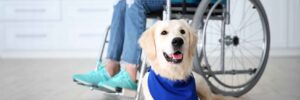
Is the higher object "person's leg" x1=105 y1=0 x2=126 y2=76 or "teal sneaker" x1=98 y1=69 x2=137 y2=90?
"person's leg" x1=105 y1=0 x2=126 y2=76

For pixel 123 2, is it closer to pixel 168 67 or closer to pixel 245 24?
pixel 168 67

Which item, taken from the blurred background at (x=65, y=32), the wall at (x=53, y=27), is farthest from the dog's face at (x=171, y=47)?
the wall at (x=53, y=27)

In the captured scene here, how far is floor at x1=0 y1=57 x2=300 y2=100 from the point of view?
2016 millimetres

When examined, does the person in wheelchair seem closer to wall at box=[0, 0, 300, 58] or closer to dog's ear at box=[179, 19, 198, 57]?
dog's ear at box=[179, 19, 198, 57]

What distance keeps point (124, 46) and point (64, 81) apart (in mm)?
1002

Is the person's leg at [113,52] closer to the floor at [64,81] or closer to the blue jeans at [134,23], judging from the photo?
the blue jeans at [134,23]

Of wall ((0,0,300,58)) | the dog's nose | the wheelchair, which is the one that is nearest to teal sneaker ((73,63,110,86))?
the wheelchair

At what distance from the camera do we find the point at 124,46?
1620mm

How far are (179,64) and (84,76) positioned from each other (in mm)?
598

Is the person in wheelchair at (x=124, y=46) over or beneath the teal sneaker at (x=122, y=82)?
over

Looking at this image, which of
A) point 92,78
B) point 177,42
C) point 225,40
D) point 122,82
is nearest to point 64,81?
point 92,78

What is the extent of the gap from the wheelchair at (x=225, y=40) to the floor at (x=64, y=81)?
0.13 metres

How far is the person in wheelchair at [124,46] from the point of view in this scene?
5.26 ft

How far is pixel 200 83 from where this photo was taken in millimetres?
1486
